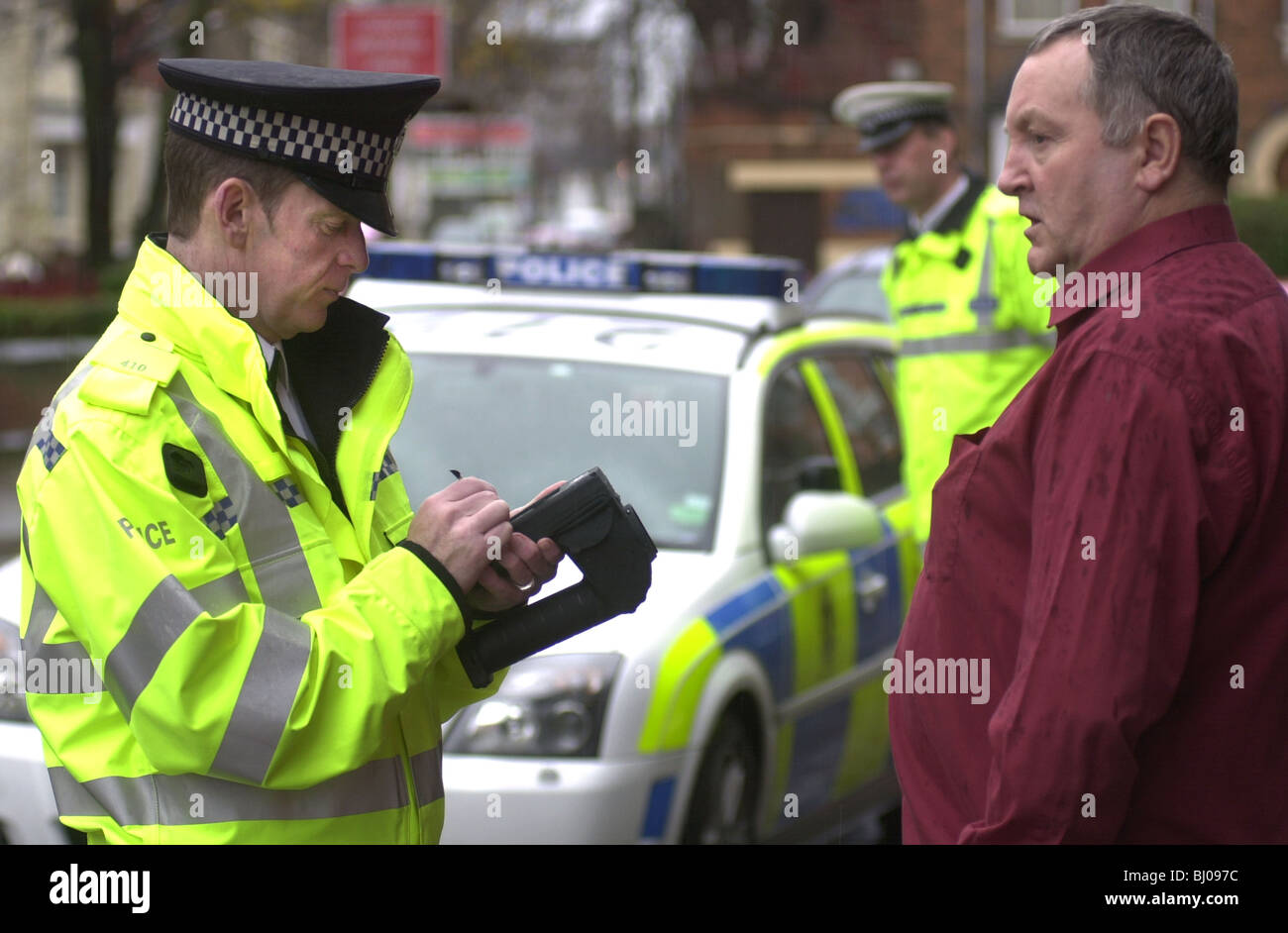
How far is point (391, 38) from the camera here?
12602 millimetres

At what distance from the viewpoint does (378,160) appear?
216 cm

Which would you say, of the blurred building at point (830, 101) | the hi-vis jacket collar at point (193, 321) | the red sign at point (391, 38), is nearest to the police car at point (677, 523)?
the hi-vis jacket collar at point (193, 321)

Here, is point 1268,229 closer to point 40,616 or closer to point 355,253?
point 355,253

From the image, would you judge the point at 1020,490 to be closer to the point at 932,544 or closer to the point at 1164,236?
the point at 932,544

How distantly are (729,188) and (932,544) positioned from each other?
105ft

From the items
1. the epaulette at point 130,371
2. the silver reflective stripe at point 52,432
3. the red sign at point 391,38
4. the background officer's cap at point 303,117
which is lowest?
the silver reflective stripe at point 52,432

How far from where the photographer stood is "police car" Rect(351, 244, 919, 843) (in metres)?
3.91

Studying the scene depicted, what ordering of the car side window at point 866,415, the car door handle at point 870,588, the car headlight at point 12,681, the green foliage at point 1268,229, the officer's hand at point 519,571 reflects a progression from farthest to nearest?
the green foliage at point 1268,229 → the car side window at point 866,415 → the car door handle at point 870,588 → the car headlight at point 12,681 → the officer's hand at point 519,571

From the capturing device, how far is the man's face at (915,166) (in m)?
5.34

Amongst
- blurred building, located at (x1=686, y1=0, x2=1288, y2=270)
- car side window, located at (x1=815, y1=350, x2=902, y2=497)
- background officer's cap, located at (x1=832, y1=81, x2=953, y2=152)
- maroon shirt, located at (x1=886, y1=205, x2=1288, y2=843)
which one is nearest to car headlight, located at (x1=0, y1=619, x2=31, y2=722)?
car side window, located at (x1=815, y1=350, x2=902, y2=497)

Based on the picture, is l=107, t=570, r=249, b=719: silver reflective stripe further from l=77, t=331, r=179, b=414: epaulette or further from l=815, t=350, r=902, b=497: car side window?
l=815, t=350, r=902, b=497: car side window

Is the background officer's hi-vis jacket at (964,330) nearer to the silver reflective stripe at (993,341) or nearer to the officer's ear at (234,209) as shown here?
the silver reflective stripe at (993,341)

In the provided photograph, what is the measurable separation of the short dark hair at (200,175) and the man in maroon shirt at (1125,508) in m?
0.93

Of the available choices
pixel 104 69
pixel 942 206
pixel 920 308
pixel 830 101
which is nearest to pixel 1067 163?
pixel 920 308
